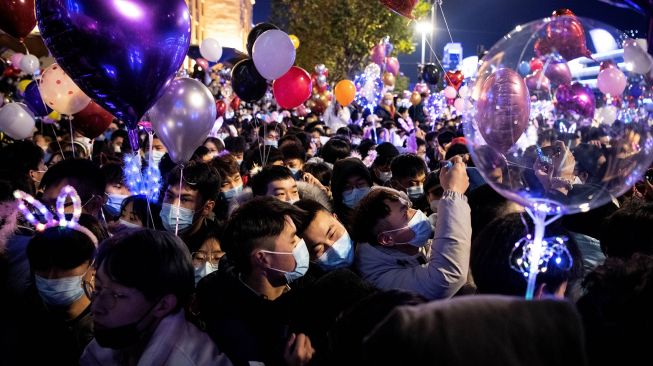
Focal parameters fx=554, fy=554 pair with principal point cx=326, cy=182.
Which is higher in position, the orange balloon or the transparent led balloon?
the transparent led balloon

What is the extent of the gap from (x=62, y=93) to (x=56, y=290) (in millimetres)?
3510

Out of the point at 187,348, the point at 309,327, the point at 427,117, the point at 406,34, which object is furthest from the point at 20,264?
the point at 406,34

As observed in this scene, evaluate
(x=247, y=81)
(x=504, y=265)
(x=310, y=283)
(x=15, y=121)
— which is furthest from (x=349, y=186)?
(x=15, y=121)

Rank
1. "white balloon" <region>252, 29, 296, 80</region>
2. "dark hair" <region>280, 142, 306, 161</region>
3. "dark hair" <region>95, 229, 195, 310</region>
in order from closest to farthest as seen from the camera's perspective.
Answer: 1. "dark hair" <region>95, 229, 195, 310</region>
2. "dark hair" <region>280, 142, 306, 161</region>
3. "white balloon" <region>252, 29, 296, 80</region>

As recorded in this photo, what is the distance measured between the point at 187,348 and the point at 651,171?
14.1 feet

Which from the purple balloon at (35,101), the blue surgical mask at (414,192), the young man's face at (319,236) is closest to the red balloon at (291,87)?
the purple balloon at (35,101)

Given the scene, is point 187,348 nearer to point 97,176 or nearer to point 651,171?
point 97,176

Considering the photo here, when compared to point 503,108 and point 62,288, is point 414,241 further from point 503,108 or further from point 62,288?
point 62,288

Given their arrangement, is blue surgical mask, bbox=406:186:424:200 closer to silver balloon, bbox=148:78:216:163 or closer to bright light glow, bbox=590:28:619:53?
silver balloon, bbox=148:78:216:163

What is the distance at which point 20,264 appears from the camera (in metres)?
2.85

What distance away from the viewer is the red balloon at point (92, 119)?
5.85 metres

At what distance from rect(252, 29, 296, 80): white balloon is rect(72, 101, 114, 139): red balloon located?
1827mm

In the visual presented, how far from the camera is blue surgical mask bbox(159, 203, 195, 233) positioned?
3609mm

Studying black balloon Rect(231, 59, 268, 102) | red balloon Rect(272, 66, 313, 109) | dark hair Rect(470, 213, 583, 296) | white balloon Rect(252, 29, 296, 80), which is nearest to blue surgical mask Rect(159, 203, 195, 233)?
dark hair Rect(470, 213, 583, 296)
